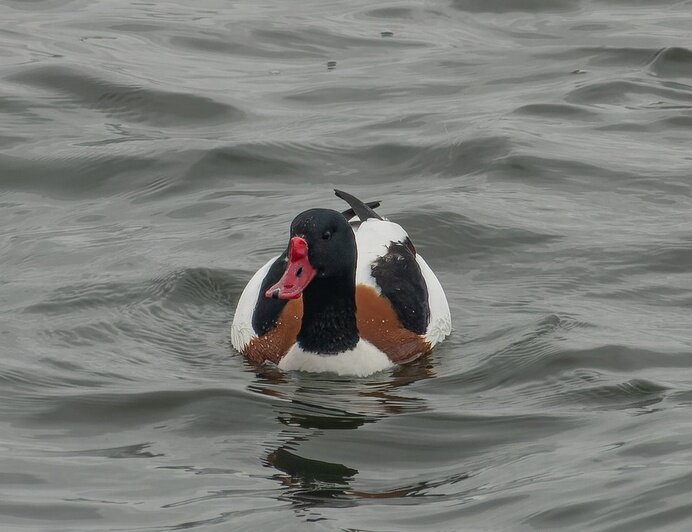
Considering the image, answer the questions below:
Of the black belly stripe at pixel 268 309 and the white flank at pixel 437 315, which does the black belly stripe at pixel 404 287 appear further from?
the black belly stripe at pixel 268 309

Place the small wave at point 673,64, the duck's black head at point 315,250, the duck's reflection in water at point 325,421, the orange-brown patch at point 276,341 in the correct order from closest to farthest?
the duck's reflection in water at point 325,421 < the duck's black head at point 315,250 < the orange-brown patch at point 276,341 < the small wave at point 673,64

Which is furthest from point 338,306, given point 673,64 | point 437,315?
point 673,64

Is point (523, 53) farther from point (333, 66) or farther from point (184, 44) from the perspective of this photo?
point (184, 44)

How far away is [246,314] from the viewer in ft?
31.3

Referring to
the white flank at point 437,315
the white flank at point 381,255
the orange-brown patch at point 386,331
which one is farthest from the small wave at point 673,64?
the orange-brown patch at point 386,331

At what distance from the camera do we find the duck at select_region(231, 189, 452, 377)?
28.8 feet

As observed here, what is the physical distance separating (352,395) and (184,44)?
9.30 m

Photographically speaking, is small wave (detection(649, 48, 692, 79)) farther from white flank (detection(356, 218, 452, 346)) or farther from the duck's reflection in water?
the duck's reflection in water

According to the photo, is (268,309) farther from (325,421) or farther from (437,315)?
(325,421)

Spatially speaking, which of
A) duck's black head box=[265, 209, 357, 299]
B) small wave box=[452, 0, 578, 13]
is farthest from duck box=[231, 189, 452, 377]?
small wave box=[452, 0, 578, 13]

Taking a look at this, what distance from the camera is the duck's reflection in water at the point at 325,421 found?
691cm

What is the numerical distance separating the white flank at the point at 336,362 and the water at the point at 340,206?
11 cm

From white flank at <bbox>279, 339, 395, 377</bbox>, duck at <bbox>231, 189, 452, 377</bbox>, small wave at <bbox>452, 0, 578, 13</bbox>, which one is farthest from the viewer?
small wave at <bbox>452, 0, 578, 13</bbox>

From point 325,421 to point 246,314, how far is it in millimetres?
1612
